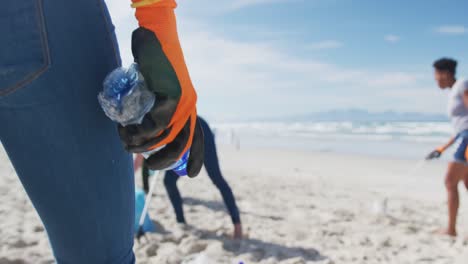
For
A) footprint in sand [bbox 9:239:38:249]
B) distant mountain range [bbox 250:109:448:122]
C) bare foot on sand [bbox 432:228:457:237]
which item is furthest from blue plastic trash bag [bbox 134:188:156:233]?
distant mountain range [bbox 250:109:448:122]

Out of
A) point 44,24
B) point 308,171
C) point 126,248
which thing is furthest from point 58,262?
point 308,171

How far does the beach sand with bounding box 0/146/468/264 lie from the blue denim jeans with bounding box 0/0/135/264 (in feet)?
3.13

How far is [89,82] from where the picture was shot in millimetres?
874

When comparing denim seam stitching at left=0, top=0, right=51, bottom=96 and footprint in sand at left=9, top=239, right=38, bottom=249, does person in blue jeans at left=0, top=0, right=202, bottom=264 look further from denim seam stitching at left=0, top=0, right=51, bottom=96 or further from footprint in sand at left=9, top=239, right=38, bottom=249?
footprint in sand at left=9, top=239, right=38, bottom=249

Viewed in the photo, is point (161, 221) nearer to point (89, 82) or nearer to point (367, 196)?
point (89, 82)

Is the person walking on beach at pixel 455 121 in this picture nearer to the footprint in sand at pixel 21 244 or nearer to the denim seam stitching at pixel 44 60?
the denim seam stitching at pixel 44 60

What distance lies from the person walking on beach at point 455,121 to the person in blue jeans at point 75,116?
3828 millimetres

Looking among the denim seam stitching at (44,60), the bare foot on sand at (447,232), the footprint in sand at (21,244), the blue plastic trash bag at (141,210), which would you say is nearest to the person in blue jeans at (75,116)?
the denim seam stitching at (44,60)

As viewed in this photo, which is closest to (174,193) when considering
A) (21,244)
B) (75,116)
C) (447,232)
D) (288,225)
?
(288,225)

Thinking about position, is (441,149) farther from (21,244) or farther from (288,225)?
(21,244)

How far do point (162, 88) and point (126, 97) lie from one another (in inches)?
3.3

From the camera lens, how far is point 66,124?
0.84 meters

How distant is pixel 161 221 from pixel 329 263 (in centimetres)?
204

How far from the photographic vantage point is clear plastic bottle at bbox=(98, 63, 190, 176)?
80cm
